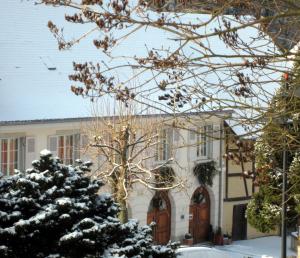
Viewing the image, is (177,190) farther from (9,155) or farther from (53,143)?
(9,155)

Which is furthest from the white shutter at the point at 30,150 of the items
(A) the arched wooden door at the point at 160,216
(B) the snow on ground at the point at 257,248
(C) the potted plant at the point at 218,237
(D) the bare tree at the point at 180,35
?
(D) the bare tree at the point at 180,35

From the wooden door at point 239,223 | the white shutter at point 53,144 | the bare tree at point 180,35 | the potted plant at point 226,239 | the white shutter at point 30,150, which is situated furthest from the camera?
the wooden door at point 239,223

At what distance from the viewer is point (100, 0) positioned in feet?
24.6

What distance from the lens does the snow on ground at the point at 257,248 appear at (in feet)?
78.9

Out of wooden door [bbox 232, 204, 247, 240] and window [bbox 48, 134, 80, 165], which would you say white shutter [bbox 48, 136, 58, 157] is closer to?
window [bbox 48, 134, 80, 165]

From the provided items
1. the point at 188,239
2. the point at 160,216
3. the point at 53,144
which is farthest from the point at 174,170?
the point at 53,144

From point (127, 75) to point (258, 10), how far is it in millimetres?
15727

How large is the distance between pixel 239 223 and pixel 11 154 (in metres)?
9.28

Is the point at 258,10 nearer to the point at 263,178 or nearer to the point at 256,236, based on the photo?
the point at 263,178

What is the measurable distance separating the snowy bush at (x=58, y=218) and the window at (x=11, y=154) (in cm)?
939

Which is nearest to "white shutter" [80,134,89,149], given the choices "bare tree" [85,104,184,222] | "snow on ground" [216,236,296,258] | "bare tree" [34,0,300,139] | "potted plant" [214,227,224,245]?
"bare tree" [85,104,184,222]

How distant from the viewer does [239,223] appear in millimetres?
26906

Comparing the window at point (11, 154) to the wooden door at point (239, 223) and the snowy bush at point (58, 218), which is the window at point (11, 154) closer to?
the wooden door at point (239, 223)

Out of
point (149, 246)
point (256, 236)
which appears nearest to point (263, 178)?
point (149, 246)
